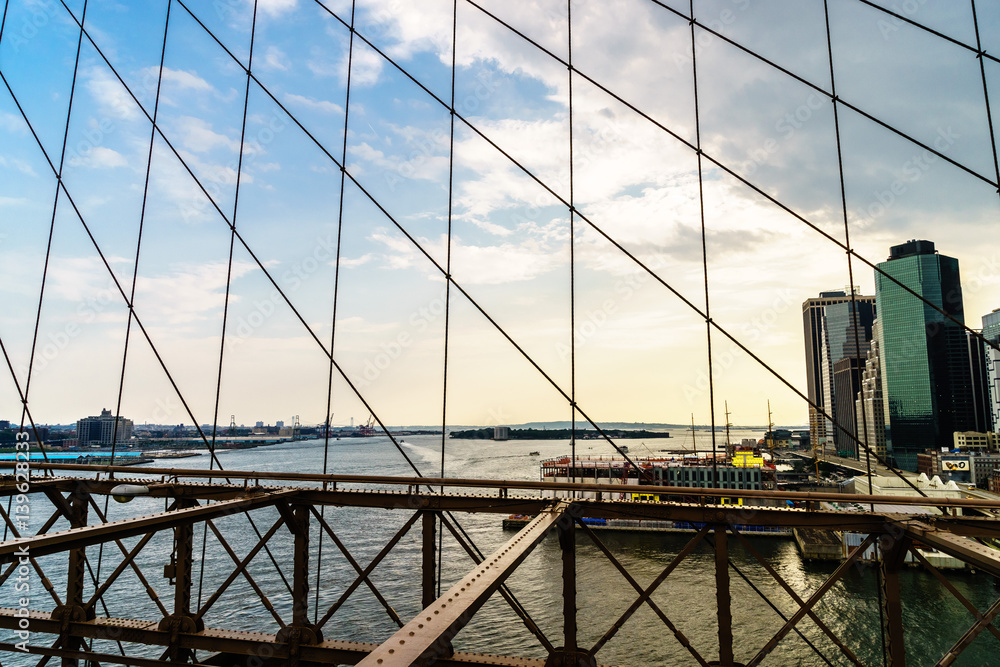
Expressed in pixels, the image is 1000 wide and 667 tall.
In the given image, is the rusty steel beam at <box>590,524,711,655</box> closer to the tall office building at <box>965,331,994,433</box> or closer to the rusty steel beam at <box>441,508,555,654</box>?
the rusty steel beam at <box>441,508,555,654</box>

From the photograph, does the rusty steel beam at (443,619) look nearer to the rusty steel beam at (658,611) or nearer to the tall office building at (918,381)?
the rusty steel beam at (658,611)

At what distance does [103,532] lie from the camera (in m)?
5.39

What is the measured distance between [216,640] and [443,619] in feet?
19.9

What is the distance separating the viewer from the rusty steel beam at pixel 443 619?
8.92ft

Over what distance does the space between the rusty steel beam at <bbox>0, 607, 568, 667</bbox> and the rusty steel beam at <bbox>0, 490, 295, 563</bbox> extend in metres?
1.63

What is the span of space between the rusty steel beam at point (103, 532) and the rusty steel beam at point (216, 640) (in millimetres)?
Answer: 1635

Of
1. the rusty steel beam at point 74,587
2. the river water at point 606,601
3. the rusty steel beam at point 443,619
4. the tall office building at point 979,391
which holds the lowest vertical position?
the river water at point 606,601

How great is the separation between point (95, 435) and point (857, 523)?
269 feet

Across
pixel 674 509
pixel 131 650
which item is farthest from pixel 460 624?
pixel 131 650

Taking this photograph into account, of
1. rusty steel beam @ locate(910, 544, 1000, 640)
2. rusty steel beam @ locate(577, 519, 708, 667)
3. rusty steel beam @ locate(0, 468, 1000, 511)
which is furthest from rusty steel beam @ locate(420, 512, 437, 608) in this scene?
rusty steel beam @ locate(910, 544, 1000, 640)

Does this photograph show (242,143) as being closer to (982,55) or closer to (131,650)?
(982,55)

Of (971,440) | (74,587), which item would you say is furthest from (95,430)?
(971,440)

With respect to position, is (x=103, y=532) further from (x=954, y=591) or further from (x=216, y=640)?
(x=954, y=591)

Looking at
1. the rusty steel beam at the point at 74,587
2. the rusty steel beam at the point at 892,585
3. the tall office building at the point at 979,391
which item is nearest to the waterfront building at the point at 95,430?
the rusty steel beam at the point at 74,587
